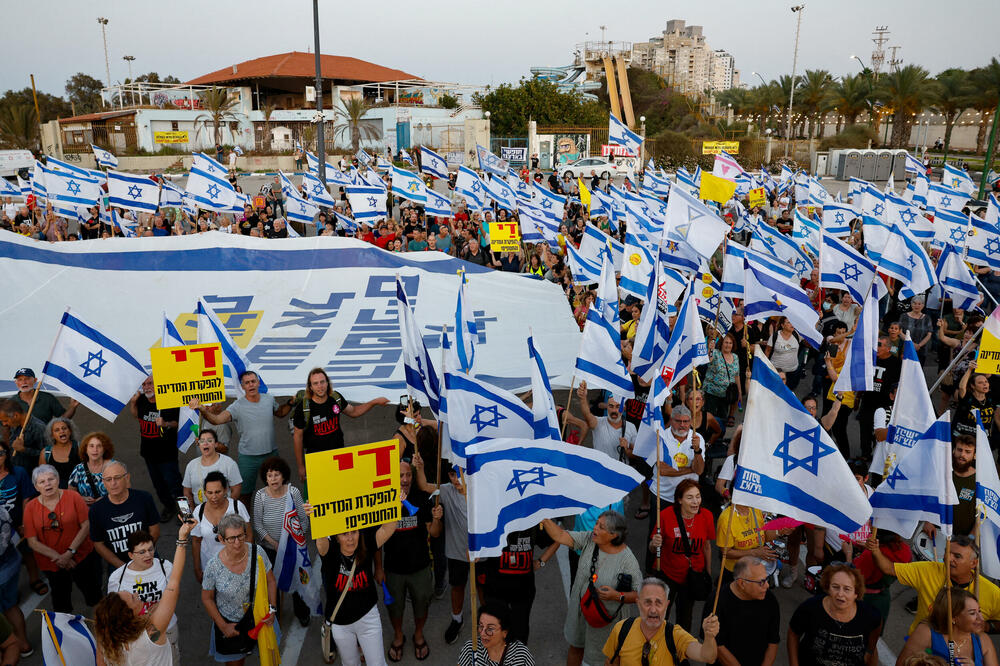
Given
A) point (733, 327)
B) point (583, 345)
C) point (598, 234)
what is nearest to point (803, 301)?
point (733, 327)

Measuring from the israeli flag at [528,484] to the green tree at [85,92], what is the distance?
9968cm

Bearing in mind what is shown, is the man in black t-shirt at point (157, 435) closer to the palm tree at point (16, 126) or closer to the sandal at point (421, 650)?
the sandal at point (421, 650)

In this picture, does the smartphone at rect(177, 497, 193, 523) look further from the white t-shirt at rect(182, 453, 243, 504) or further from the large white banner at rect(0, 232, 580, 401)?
the large white banner at rect(0, 232, 580, 401)

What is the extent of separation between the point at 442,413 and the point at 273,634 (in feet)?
6.87

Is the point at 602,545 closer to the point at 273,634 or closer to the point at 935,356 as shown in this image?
the point at 273,634

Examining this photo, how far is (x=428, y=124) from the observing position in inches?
2186

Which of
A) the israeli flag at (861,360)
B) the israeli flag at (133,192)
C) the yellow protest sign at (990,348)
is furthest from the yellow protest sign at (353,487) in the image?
the israeli flag at (133,192)

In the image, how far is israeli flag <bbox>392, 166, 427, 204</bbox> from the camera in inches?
661

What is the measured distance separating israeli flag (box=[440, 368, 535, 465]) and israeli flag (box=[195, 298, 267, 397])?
107 inches

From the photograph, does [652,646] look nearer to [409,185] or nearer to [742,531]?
[742,531]

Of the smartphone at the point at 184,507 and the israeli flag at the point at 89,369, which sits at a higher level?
the israeli flag at the point at 89,369

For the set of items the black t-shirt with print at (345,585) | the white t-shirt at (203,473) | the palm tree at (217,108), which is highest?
the palm tree at (217,108)

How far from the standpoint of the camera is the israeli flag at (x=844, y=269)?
1013cm

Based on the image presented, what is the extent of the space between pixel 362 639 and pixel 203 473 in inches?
83.5
